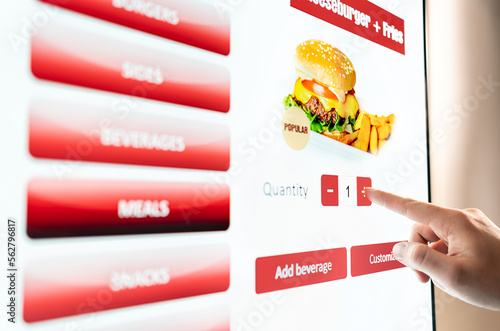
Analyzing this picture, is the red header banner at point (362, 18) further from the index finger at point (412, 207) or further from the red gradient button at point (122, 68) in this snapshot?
Result: the index finger at point (412, 207)

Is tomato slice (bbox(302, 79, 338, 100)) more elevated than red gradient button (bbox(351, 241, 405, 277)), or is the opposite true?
tomato slice (bbox(302, 79, 338, 100))

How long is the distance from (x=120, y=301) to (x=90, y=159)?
0.87ft

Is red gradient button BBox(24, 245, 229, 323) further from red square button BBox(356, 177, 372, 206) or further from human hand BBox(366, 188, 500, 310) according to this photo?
red square button BBox(356, 177, 372, 206)

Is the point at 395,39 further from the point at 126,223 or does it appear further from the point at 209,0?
the point at 126,223

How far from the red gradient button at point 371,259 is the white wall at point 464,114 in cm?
41

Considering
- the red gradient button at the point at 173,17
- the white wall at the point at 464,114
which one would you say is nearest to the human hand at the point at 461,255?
the red gradient button at the point at 173,17

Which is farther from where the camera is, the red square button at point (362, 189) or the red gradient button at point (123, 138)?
the red square button at point (362, 189)

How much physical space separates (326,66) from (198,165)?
20.6 inches

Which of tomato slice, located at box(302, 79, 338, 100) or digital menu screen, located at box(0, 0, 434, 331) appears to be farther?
tomato slice, located at box(302, 79, 338, 100)

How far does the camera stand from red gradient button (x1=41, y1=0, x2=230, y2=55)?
0.81 metres

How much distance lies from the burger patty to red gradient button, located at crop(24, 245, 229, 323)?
0.46m

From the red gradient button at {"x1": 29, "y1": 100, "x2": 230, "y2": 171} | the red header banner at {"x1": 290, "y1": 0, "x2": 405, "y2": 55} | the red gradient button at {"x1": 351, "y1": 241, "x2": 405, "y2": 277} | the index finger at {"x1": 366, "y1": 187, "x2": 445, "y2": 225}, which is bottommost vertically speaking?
the red gradient button at {"x1": 351, "y1": 241, "x2": 405, "y2": 277}

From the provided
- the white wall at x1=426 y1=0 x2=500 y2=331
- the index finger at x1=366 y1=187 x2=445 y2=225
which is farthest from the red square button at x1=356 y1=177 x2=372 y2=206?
the white wall at x1=426 y1=0 x2=500 y2=331

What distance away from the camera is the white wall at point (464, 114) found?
1704 millimetres
